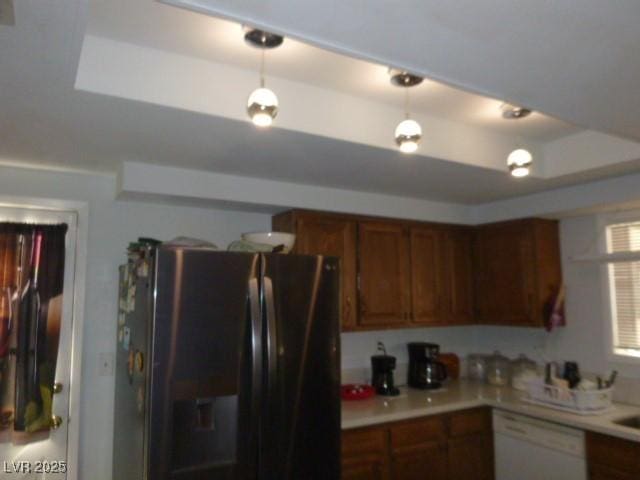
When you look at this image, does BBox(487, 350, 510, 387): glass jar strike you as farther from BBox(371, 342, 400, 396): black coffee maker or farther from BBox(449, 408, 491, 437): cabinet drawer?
BBox(371, 342, 400, 396): black coffee maker

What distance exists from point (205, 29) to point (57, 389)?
2079mm

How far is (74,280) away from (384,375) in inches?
80.2

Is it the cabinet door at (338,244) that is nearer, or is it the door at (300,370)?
Answer: the door at (300,370)

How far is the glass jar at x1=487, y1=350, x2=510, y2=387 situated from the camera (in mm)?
3559

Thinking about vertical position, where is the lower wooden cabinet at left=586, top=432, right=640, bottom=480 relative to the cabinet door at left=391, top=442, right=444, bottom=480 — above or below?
above

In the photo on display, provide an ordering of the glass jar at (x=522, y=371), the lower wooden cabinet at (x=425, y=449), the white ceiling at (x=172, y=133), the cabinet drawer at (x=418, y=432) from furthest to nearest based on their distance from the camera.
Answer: the glass jar at (x=522, y=371) < the cabinet drawer at (x=418, y=432) < the lower wooden cabinet at (x=425, y=449) < the white ceiling at (x=172, y=133)

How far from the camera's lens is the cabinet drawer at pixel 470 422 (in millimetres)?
2992

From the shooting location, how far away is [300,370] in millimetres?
2182

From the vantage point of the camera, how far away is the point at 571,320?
10.8 ft

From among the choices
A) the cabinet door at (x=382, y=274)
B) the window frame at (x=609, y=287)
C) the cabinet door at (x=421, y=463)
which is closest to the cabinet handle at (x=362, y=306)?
the cabinet door at (x=382, y=274)

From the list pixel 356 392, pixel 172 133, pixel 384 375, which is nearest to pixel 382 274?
pixel 384 375

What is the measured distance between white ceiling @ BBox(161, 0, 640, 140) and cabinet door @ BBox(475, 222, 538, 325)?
1871 millimetres

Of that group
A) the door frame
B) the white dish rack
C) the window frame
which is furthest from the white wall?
the window frame

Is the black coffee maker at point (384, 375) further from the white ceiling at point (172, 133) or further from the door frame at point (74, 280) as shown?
the door frame at point (74, 280)
